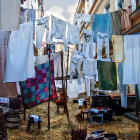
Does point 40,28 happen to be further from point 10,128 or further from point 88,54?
point 10,128

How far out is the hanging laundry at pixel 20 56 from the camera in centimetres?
607

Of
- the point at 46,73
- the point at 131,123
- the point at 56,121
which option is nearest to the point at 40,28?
the point at 46,73

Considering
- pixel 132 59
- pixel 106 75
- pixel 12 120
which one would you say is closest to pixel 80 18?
pixel 106 75

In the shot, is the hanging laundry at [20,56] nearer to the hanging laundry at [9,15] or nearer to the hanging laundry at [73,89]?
the hanging laundry at [9,15]

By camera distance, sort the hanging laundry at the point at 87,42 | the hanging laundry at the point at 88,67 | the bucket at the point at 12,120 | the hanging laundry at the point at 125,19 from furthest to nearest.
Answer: the hanging laundry at the point at 88,67 < the hanging laundry at the point at 125,19 < the bucket at the point at 12,120 < the hanging laundry at the point at 87,42

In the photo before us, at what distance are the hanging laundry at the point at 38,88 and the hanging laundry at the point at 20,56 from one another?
271 cm

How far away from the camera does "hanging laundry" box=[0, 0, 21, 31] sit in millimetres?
5270

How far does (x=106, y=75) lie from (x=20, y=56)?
4849 mm

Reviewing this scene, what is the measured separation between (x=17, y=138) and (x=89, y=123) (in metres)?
4.41

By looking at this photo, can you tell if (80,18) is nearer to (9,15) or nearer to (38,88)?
(38,88)

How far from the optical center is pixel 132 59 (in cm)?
814

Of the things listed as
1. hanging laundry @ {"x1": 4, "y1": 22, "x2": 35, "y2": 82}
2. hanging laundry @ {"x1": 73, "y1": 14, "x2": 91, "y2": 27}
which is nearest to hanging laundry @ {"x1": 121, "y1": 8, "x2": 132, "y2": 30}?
hanging laundry @ {"x1": 73, "y1": 14, "x2": 91, "y2": 27}

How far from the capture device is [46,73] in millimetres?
9211

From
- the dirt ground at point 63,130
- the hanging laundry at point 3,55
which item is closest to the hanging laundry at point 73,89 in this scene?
the dirt ground at point 63,130
